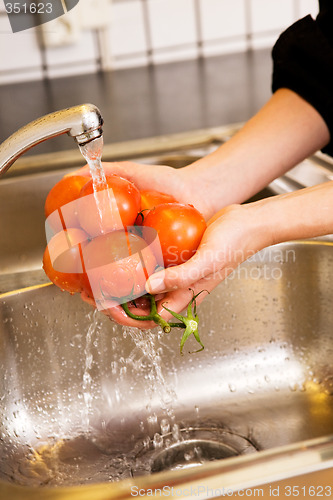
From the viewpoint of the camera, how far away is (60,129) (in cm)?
50

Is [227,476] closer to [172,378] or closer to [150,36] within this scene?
[172,378]

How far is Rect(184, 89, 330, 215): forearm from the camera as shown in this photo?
819 mm

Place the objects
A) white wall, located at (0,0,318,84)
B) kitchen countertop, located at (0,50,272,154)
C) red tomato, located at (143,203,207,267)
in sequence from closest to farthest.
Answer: red tomato, located at (143,203,207,267) → kitchen countertop, located at (0,50,272,154) → white wall, located at (0,0,318,84)

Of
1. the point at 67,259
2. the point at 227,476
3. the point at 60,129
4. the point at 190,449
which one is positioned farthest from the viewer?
the point at 190,449

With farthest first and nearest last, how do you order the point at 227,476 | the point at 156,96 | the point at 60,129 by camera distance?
the point at 156,96 < the point at 60,129 < the point at 227,476

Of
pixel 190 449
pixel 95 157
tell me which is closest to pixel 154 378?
pixel 190 449

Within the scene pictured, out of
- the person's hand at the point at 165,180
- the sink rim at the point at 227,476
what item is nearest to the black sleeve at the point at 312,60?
the person's hand at the point at 165,180

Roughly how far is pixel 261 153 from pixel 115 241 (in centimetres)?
32

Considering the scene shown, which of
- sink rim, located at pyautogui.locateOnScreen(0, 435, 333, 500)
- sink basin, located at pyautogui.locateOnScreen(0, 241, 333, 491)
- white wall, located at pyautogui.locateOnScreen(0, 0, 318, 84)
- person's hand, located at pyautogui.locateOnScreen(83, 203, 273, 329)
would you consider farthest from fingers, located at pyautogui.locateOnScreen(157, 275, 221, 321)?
white wall, located at pyautogui.locateOnScreen(0, 0, 318, 84)

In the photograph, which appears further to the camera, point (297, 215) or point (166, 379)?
point (166, 379)

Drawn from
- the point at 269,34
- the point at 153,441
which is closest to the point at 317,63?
the point at 153,441

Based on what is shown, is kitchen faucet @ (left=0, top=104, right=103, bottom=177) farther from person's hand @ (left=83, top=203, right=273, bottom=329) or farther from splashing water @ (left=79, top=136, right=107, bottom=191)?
person's hand @ (left=83, top=203, right=273, bottom=329)

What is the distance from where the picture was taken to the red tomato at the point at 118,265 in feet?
1.89

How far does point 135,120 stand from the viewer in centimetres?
129
